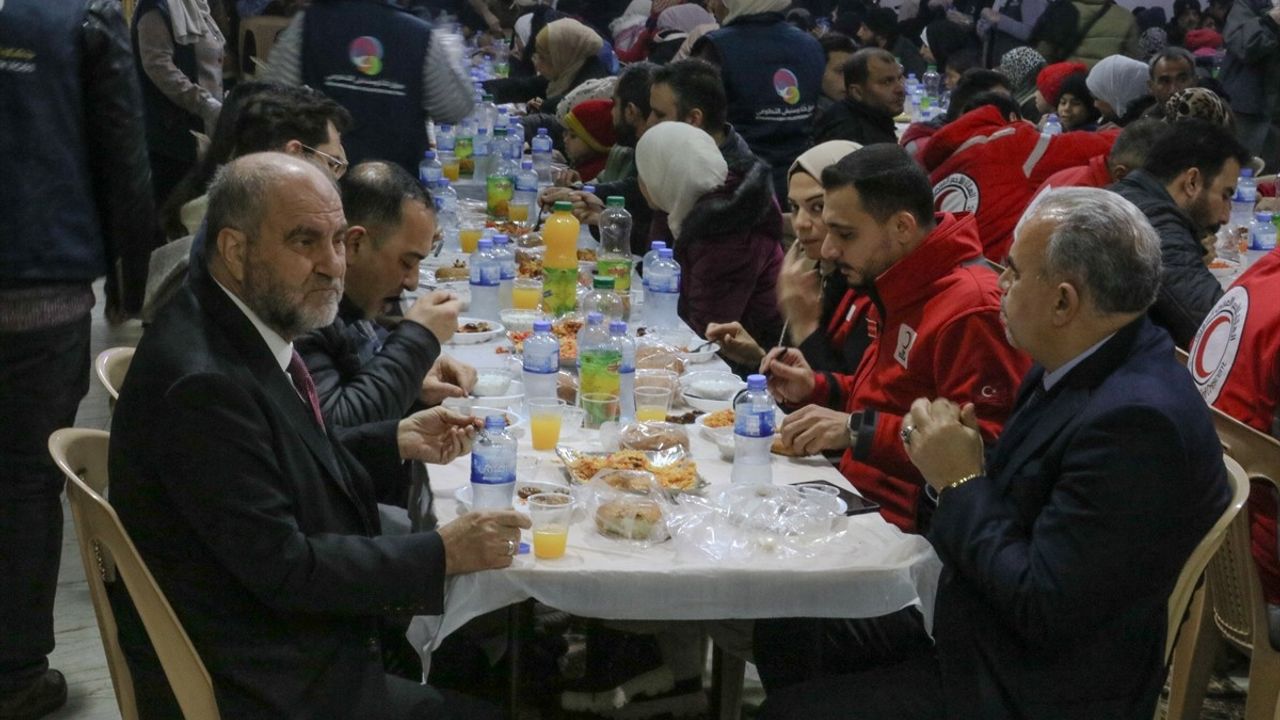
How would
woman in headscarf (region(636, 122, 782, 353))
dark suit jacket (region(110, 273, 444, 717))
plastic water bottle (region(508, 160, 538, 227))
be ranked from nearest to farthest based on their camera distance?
dark suit jacket (region(110, 273, 444, 717)), woman in headscarf (region(636, 122, 782, 353)), plastic water bottle (region(508, 160, 538, 227))

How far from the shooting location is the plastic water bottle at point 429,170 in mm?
5742

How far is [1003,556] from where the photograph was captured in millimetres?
2189

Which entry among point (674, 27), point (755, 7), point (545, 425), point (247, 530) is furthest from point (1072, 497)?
point (674, 27)

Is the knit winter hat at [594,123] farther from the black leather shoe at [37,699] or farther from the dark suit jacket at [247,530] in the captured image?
the dark suit jacket at [247,530]

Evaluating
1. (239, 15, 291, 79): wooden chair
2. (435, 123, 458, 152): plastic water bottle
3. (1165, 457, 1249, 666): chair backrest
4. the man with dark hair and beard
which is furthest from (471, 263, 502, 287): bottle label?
(239, 15, 291, 79): wooden chair

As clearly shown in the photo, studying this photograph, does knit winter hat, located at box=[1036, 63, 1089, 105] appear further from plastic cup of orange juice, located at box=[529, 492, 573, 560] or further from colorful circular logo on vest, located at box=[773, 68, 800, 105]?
plastic cup of orange juice, located at box=[529, 492, 573, 560]

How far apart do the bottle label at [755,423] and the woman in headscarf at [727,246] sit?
1.91 m

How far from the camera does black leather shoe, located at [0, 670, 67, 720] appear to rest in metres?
3.31

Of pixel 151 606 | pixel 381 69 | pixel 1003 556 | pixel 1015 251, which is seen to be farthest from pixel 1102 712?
pixel 381 69

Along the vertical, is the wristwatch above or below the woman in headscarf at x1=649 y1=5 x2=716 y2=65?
above

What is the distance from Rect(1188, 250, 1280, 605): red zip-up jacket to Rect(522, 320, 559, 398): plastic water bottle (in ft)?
5.13

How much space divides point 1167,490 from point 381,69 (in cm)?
390

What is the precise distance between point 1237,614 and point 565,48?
6019 mm

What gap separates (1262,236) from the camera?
5.42 metres
